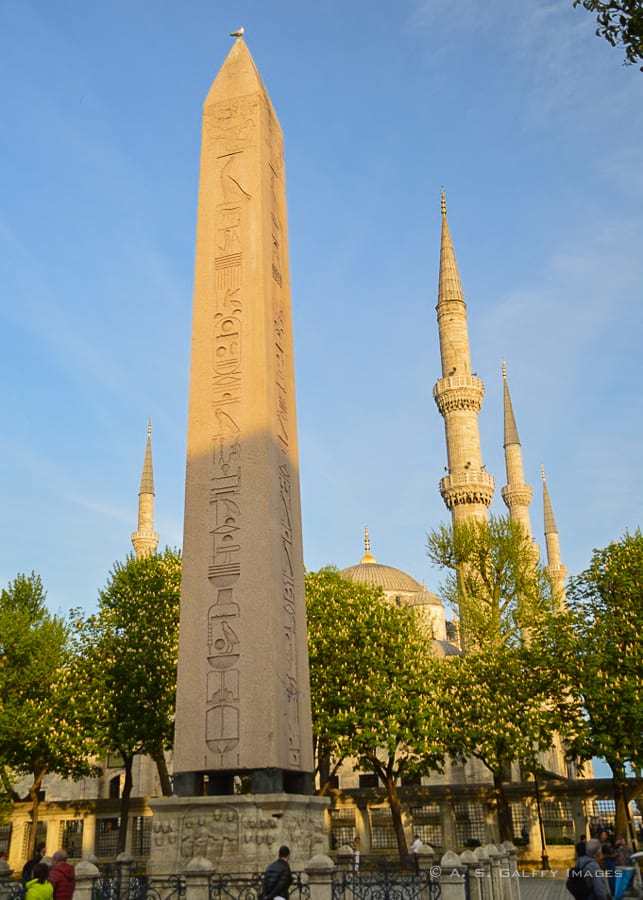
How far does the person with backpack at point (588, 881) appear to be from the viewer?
8773 millimetres

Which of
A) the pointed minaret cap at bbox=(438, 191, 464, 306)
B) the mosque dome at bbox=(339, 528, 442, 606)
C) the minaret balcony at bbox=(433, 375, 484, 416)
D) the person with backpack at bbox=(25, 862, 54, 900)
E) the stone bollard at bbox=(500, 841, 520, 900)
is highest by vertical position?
the pointed minaret cap at bbox=(438, 191, 464, 306)

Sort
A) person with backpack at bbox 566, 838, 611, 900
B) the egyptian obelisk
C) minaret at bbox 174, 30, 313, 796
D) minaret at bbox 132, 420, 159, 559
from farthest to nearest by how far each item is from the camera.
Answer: minaret at bbox 132, 420, 159, 559, minaret at bbox 174, 30, 313, 796, the egyptian obelisk, person with backpack at bbox 566, 838, 611, 900

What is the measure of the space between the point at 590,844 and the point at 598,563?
62.6ft

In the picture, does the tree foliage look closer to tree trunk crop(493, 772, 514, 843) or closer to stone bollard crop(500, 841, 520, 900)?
tree trunk crop(493, 772, 514, 843)

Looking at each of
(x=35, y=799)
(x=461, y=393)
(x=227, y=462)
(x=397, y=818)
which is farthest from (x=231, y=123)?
(x=461, y=393)

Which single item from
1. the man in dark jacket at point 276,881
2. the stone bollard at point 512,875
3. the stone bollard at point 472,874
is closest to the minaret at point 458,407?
the stone bollard at point 512,875

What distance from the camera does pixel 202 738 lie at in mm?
10445

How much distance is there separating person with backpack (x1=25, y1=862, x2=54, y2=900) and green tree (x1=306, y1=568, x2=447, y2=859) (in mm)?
16782

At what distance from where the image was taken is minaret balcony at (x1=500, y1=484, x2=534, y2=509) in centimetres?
5566

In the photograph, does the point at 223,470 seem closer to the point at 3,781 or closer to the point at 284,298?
the point at 284,298

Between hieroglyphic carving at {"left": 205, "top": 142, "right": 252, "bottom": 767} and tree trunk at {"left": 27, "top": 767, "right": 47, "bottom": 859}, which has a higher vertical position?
hieroglyphic carving at {"left": 205, "top": 142, "right": 252, "bottom": 767}

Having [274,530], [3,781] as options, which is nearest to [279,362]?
[274,530]

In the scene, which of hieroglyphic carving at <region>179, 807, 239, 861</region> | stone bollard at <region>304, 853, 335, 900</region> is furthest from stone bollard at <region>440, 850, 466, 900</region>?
hieroglyphic carving at <region>179, 807, 239, 861</region>

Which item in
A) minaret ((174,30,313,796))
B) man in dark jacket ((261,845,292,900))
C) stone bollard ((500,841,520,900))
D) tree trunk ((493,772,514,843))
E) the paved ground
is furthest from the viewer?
tree trunk ((493,772,514,843))
